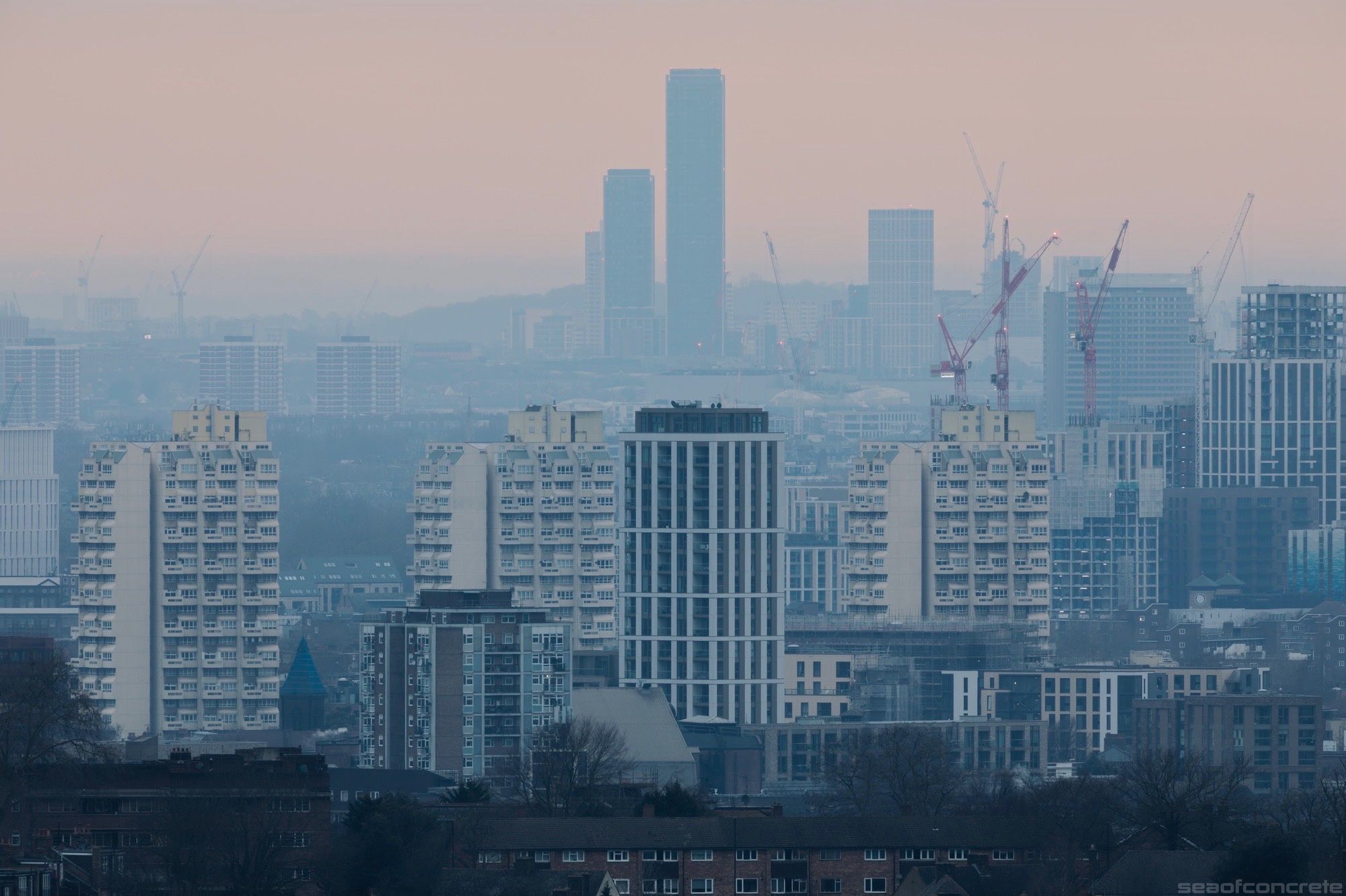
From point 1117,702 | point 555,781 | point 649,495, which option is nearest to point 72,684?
point 555,781

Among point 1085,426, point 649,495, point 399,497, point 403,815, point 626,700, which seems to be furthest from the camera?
point 399,497

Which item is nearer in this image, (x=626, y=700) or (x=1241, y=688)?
(x=626, y=700)

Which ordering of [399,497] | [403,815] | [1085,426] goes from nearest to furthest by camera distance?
[403,815]
[1085,426]
[399,497]

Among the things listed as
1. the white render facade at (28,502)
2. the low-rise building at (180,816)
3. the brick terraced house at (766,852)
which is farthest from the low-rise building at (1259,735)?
the white render facade at (28,502)

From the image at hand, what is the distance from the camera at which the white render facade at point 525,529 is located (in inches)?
4434

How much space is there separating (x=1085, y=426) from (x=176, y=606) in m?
83.0

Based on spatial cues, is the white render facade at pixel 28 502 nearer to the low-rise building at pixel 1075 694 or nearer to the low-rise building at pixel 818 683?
the low-rise building at pixel 818 683

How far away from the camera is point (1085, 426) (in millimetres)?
183125

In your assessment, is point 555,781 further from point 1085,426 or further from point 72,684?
point 1085,426

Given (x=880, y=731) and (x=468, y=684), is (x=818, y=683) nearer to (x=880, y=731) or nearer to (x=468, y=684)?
(x=880, y=731)

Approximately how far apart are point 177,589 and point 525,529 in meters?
11.3

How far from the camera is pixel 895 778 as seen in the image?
3000 inches

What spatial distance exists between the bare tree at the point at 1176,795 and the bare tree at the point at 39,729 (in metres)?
17.4

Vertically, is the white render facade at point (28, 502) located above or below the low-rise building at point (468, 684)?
above
